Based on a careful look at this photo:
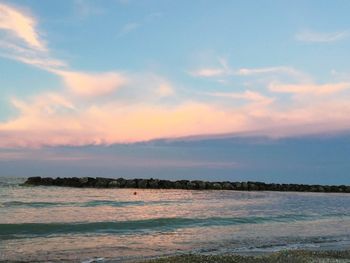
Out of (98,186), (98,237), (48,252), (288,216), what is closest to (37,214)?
(98,237)

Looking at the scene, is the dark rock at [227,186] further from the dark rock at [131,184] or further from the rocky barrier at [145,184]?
the dark rock at [131,184]

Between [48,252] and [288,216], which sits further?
[288,216]

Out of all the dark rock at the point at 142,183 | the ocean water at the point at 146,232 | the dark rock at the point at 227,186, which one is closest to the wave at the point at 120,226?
the ocean water at the point at 146,232

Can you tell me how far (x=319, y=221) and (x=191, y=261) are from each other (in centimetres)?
1455

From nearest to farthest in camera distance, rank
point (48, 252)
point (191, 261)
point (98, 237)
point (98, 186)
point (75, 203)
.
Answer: point (191, 261) → point (48, 252) → point (98, 237) → point (75, 203) → point (98, 186)

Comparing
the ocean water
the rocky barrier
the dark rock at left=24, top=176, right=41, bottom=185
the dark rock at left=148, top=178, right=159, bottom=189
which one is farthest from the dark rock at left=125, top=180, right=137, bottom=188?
the ocean water

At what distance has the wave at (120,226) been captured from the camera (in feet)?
57.5

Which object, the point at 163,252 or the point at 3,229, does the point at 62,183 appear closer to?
the point at 3,229

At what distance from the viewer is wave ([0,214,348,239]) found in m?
17.5

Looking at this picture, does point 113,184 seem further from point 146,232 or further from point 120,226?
point 146,232

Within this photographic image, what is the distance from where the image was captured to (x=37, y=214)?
22.9m

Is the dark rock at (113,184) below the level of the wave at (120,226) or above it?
above

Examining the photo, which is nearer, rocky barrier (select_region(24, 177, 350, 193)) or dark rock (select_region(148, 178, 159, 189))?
rocky barrier (select_region(24, 177, 350, 193))

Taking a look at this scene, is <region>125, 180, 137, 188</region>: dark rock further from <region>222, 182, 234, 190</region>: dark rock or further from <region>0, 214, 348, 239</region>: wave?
<region>0, 214, 348, 239</region>: wave
